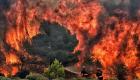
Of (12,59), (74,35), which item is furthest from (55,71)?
(74,35)

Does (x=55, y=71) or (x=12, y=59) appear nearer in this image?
(x=55, y=71)

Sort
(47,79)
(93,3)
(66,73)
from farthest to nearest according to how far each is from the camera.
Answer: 1. (93,3)
2. (66,73)
3. (47,79)

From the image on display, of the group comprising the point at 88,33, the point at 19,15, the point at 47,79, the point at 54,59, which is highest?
the point at 19,15

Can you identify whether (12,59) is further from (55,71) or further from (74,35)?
(74,35)

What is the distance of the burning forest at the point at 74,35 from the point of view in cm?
4122

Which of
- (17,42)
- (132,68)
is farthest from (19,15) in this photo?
(132,68)

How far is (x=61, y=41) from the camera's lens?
41844 millimetres

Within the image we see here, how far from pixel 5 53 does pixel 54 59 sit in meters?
5.36

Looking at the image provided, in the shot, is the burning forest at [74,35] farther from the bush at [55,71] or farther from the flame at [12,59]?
the bush at [55,71]

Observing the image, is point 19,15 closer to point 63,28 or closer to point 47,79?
point 63,28

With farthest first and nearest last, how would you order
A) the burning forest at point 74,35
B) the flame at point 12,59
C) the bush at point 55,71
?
the flame at point 12,59
the burning forest at point 74,35
the bush at point 55,71

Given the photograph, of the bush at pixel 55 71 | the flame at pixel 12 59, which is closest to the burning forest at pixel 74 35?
the flame at pixel 12 59

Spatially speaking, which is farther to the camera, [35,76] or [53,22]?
[53,22]

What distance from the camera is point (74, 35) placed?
139ft
